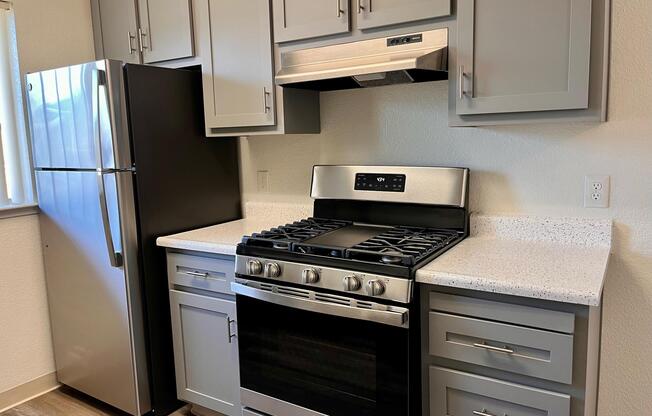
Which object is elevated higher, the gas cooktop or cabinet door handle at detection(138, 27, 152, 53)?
cabinet door handle at detection(138, 27, 152, 53)

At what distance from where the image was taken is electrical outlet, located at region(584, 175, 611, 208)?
6.00 ft

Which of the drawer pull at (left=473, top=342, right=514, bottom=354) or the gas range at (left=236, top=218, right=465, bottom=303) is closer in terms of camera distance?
the drawer pull at (left=473, top=342, right=514, bottom=354)

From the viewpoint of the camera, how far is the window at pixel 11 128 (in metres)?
2.56

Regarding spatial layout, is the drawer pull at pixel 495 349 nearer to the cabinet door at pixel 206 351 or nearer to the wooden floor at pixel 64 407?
the cabinet door at pixel 206 351

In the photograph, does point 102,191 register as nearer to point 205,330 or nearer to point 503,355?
point 205,330

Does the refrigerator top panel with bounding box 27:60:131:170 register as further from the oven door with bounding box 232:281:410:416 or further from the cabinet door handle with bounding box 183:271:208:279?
the oven door with bounding box 232:281:410:416

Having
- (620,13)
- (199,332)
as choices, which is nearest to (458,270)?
(620,13)

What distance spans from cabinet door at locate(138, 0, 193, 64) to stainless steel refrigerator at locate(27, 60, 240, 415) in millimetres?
151

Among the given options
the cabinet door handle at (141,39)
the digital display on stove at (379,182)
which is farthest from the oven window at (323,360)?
the cabinet door handle at (141,39)

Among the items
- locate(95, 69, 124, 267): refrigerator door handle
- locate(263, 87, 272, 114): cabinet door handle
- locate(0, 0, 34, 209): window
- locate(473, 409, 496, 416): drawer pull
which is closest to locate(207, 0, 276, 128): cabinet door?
locate(263, 87, 272, 114): cabinet door handle

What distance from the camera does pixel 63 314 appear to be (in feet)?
8.52

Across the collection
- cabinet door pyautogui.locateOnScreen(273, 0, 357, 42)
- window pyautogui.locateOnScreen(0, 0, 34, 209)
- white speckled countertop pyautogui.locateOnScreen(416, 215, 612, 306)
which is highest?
cabinet door pyautogui.locateOnScreen(273, 0, 357, 42)

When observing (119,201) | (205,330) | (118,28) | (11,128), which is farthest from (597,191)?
(11,128)

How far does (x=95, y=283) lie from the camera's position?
2355 mm
